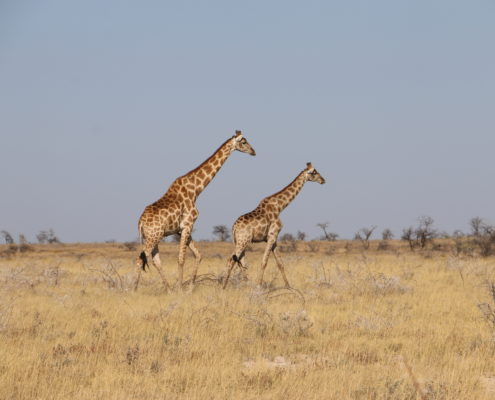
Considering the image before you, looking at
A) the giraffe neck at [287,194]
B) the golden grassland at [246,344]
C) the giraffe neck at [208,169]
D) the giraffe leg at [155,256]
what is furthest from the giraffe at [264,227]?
the giraffe leg at [155,256]

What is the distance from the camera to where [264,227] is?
1520cm

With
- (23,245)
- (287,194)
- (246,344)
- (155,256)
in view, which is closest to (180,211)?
(155,256)

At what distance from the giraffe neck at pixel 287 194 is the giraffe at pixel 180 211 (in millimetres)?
1209

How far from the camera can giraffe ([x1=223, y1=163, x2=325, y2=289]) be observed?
14.9 metres

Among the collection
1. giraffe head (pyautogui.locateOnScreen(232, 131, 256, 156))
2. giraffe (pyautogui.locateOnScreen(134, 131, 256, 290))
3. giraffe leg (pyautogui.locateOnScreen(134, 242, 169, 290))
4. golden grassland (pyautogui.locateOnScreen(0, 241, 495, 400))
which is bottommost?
golden grassland (pyautogui.locateOnScreen(0, 241, 495, 400))

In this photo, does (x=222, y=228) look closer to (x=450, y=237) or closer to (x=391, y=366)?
(x=450, y=237)

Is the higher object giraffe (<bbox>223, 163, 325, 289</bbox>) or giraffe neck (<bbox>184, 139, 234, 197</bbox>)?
giraffe neck (<bbox>184, 139, 234, 197</bbox>)

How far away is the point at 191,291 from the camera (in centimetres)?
1362

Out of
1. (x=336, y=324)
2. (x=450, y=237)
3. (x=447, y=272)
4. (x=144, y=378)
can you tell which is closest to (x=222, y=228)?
(x=450, y=237)

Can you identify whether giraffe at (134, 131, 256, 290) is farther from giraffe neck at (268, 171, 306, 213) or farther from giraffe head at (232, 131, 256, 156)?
giraffe neck at (268, 171, 306, 213)

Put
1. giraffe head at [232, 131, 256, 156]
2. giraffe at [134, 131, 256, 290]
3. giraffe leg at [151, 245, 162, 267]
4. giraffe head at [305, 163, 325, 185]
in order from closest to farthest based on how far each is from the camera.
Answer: giraffe at [134, 131, 256, 290] → giraffe leg at [151, 245, 162, 267] → giraffe head at [232, 131, 256, 156] → giraffe head at [305, 163, 325, 185]

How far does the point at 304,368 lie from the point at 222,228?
4073cm

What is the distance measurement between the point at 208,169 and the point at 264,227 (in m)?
1.80

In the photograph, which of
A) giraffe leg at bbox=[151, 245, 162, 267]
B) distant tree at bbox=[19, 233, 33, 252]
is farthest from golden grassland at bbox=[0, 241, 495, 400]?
distant tree at bbox=[19, 233, 33, 252]
